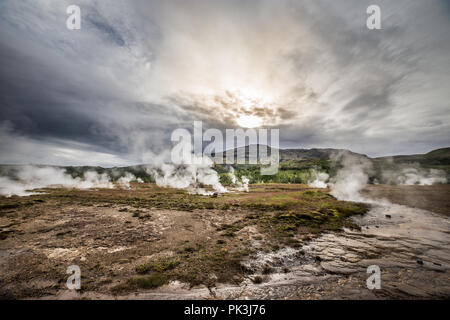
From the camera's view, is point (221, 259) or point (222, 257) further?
point (222, 257)

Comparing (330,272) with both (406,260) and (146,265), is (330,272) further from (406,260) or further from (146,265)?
(146,265)

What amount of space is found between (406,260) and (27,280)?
25.7 metres

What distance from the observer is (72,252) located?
12.4m

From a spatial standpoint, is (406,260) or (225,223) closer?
(406,260)
